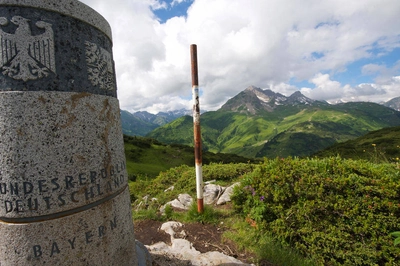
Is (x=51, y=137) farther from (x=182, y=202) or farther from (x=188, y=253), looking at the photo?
(x=182, y=202)

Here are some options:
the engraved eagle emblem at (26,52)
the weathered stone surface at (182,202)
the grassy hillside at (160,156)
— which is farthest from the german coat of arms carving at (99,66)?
the grassy hillside at (160,156)

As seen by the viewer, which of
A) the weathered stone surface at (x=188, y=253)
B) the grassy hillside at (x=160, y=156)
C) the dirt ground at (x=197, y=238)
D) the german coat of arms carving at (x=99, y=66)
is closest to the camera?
the german coat of arms carving at (x=99, y=66)

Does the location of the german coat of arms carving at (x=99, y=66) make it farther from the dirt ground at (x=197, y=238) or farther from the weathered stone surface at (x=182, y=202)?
the weathered stone surface at (x=182, y=202)

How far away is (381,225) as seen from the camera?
12.7 feet

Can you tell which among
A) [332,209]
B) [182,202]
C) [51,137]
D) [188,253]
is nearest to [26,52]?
[51,137]

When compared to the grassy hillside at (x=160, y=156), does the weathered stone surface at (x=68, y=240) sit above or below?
above

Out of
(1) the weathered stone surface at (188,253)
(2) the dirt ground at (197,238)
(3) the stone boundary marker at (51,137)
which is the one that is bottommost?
(2) the dirt ground at (197,238)

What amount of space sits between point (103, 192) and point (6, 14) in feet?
6.07

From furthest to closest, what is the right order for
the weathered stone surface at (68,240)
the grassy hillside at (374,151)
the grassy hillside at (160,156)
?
the grassy hillside at (160,156) < the grassy hillside at (374,151) < the weathered stone surface at (68,240)

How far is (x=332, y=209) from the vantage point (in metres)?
4.32

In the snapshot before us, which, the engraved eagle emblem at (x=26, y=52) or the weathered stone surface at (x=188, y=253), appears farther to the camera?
the weathered stone surface at (x=188, y=253)

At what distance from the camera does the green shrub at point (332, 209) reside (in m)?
3.86

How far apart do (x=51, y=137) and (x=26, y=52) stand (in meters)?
0.79

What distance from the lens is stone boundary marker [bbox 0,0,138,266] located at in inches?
77.8
